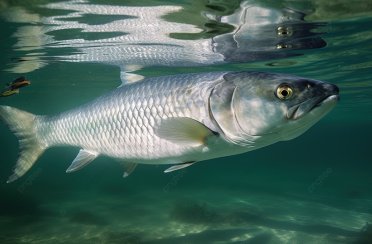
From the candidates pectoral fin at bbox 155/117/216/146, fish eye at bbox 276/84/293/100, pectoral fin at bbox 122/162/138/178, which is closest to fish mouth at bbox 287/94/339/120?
fish eye at bbox 276/84/293/100

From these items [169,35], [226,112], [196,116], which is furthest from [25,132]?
[169,35]

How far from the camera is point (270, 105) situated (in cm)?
373

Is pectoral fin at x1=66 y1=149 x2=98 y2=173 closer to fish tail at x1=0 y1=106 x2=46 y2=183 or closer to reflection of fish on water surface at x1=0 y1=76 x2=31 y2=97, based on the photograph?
fish tail at x1=0 y1=106 x2=46 y2=183

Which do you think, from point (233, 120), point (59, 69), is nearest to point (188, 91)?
point (233, 120)

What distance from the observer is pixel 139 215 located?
15703 mm

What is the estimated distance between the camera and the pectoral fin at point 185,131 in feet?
12.8

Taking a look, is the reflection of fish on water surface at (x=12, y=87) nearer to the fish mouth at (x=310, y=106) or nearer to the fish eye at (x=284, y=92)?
the fish eye at (x=284, y=92)

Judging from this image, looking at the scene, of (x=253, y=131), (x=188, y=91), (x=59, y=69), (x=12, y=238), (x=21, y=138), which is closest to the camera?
(x=253, y=131)

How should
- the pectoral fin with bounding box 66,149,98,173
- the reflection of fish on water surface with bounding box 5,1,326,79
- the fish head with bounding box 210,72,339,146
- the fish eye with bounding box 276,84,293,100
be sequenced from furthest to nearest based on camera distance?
the reflection of fish on water surface with bounding box 5,1,326,79 → the pectoral fin with bounding box 66,149,98,173 → the fish eye with bounding box 276,84,293,100 → the fish head with bounding box 210,72,339,146

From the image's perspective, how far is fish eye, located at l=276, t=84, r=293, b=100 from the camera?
358 cm

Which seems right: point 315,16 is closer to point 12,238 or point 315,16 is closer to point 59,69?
point 12,238

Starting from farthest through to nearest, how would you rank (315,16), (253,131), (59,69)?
(59,69), (315,16), (253,131)

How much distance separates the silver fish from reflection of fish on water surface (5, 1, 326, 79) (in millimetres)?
2558

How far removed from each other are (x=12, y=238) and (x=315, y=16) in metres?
12.6
